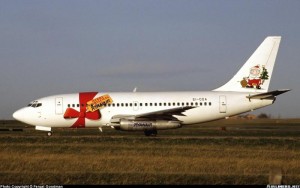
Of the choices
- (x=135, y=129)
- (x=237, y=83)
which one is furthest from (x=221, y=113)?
(x=135, y=129)

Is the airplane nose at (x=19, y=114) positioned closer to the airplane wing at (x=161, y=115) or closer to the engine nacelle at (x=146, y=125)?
the airplane wing at (x=161, y=115)

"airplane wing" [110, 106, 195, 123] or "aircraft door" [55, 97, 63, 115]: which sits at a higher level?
"aircraft door" [55, 97, 63, 115]

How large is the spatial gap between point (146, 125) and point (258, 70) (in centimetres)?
1078

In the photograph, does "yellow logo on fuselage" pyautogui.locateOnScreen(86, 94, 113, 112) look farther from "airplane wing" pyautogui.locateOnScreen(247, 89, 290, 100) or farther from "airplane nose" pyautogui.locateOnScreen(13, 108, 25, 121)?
"airplane wing" pyautogui.locateOnScreen(247, 89, 290, 100)

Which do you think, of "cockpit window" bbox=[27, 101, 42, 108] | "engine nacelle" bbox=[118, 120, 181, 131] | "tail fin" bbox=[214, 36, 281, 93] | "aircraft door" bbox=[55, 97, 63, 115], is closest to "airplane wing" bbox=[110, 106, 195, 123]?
"engine nacelle" bbox=[118, 120, 181, 131]

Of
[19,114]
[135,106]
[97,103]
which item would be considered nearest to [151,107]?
[135,106]

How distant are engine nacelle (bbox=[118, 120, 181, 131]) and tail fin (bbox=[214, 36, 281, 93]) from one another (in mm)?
6708

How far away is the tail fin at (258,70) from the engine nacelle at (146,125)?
6.71 m

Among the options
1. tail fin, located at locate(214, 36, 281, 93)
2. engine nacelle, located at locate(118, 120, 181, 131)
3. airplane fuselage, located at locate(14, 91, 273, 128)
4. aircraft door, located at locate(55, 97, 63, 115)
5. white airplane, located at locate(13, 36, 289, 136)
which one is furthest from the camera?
tail fin, located at locate(214, 36, 281, 93)

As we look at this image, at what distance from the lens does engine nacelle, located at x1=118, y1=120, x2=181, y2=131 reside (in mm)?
39125

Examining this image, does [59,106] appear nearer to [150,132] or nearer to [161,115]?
[150,132]

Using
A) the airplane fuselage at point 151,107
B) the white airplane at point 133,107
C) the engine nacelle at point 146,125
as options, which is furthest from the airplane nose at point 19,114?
the engine nacelle at point 146,125

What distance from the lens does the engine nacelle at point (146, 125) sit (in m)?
39.1

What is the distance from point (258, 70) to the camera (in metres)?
42.7
